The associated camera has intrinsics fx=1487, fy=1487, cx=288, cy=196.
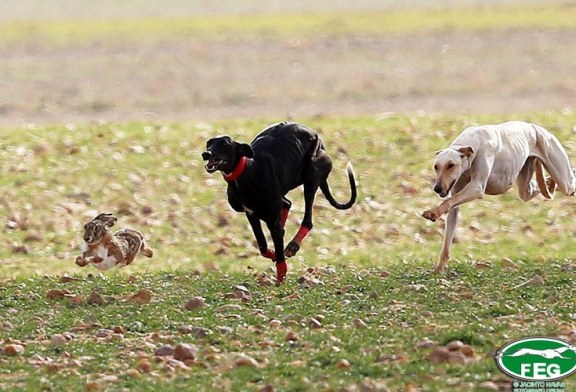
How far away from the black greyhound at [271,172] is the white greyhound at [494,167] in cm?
113

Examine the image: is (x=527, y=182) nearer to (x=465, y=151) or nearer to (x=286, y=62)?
(x=465, y=151)

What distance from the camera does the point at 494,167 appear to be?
38.3 ft

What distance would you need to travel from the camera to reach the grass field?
884 cm

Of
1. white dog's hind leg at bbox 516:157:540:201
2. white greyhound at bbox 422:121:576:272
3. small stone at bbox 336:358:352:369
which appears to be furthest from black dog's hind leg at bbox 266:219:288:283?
small stone at bbox 336:358:352:369

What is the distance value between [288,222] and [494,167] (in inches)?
151

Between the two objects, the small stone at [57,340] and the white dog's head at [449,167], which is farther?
the white dog's head at [449,167]

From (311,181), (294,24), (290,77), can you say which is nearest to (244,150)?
(311,181)

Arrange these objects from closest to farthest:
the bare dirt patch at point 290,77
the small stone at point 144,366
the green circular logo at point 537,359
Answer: the green circular logo at point 537,359
the small stone at point 144,366
the bare dirt patch at point 290,77

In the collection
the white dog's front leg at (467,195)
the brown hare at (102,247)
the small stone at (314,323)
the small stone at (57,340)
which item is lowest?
the small stone at (57,340)

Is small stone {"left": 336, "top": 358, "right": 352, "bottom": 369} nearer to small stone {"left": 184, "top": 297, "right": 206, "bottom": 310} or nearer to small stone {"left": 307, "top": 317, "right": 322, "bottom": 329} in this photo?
small stone {"left": 307, "top": 317, "right": 322, "bottom": 329}

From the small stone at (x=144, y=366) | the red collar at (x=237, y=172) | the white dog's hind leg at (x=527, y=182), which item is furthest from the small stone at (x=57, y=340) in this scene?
the white dog's hind leg at (x=527, y=182)

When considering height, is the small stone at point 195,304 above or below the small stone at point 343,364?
above

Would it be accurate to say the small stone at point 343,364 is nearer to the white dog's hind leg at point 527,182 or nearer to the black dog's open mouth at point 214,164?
the black dog's open mouth at point 214,164

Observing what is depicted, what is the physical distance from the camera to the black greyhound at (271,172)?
1089 centimetres
